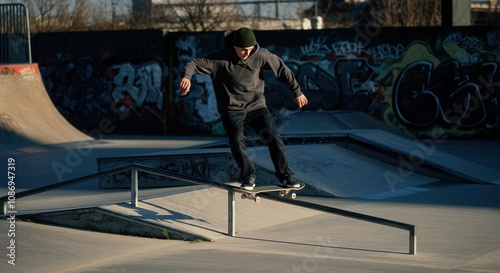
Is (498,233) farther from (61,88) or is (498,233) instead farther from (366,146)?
(61,88)

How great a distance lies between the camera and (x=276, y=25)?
38.9 metres

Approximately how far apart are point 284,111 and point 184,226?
14.3 m

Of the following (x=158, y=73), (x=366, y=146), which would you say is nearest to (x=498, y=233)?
(x=366, y=146)

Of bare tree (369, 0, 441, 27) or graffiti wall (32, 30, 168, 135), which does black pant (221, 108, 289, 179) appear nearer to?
graffiti wall (32, 30, 168, 135)

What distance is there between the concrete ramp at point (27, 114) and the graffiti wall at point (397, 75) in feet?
15.2

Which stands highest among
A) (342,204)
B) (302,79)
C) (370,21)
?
(370,21)

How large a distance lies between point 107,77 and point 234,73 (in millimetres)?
16651

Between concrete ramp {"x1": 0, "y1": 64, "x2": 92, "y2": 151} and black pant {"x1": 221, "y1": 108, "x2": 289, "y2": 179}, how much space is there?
1081 centimetres

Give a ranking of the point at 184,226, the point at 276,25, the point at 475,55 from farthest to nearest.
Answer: the point at 276,25 → the point at 475,55 → the point at 184,226

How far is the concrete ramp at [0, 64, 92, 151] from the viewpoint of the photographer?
59.6ft

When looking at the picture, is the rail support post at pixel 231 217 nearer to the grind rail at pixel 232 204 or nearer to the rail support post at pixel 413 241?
the grind rail at pixel 232 204

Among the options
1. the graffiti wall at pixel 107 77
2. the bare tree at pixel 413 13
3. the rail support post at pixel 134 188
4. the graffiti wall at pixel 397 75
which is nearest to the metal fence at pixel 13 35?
the graffiti wall at pixel 107 77

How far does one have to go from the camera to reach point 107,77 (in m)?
23.9

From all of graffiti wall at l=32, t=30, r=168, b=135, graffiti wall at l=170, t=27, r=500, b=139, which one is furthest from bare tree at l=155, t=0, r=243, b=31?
graffiti wall at l=170, t=27, r=500, b=139
